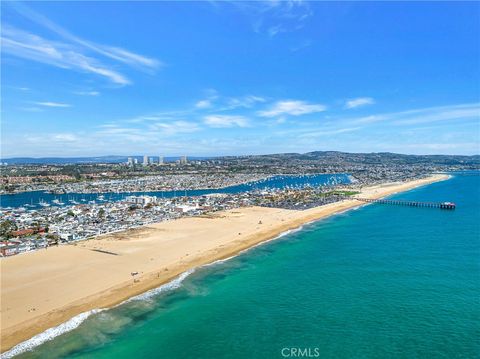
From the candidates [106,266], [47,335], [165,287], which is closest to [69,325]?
[47,335]

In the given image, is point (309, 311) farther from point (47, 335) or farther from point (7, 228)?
point (7, 228)

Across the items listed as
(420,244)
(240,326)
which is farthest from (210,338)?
(420,244)

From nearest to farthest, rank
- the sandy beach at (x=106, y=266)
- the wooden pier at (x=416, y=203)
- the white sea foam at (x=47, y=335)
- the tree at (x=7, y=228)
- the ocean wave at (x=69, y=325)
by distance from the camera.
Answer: the white sea foam at (x=47, y=335)
the ocean wave at (x=69, y=325)
the sandy beach at (x=106, y=266)
the tree at (x=7, y=228)
the wooden pier at (x=416, y=203)

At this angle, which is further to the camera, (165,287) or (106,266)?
(106,266)

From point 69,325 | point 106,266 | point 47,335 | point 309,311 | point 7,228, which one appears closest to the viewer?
point 47,335

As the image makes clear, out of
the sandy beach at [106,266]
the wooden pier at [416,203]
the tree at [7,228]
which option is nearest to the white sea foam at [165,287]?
the sandy beach at [106,266]

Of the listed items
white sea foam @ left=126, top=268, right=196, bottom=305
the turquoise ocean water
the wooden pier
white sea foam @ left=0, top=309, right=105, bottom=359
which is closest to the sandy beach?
white sea foam @ left=0, top=309, right=105, bottom=359

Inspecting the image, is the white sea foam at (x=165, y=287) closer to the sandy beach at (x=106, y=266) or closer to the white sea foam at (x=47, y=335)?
the sandy beach at (x=106, y=266)

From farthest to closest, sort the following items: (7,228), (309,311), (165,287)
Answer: (7,228) → (165,287) → (309,311)

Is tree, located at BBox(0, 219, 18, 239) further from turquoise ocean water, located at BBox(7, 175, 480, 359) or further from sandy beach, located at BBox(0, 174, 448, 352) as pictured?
turquoise ocean water, located at BBox(7, 175, 480, 359)
